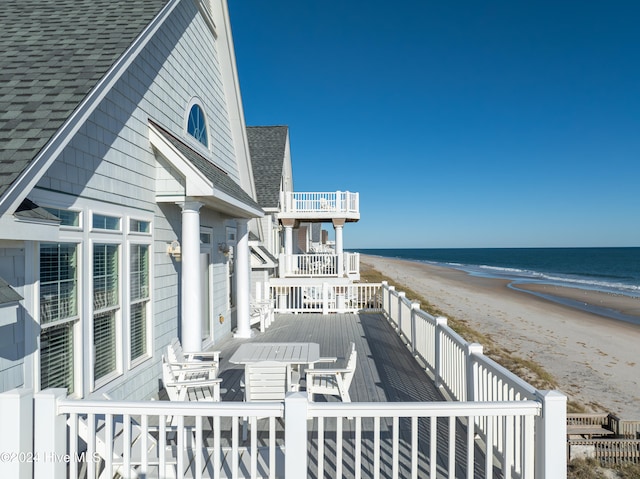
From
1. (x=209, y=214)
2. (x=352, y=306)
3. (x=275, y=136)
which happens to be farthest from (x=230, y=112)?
(x=275, y=136)

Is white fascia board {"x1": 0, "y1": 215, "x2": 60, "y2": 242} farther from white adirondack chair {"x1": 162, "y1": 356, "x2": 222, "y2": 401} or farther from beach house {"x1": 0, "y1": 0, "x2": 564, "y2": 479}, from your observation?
white adirondack chair {"x1": 162, "y1": 356, "x2": 222, "y2": 401}

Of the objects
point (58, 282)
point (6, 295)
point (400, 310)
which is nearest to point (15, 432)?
point (6, 295)

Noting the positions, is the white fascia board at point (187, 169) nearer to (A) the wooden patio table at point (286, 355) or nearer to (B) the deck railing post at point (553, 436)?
(A) the wooden patio table at point (286, 355)

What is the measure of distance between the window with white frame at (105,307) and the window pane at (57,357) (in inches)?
14.6

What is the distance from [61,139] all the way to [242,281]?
6.40 meters

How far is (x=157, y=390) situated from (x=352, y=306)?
8.24 metres

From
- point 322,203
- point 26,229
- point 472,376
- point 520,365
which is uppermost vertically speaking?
point 322,203

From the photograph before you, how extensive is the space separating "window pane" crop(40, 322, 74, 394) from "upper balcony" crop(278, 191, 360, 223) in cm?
1262

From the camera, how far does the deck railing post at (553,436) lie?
9.28 feet

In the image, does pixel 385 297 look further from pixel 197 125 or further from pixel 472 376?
pixel 472 376

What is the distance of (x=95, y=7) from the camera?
16.3ft

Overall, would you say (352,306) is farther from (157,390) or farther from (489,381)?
(489,381)

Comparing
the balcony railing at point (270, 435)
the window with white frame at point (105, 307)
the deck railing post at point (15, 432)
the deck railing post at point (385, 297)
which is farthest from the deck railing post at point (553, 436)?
the deck railing post at point (385, 297)

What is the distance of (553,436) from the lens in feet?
9.29
